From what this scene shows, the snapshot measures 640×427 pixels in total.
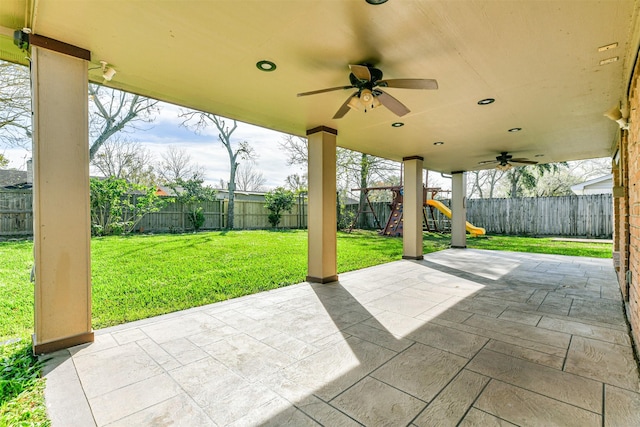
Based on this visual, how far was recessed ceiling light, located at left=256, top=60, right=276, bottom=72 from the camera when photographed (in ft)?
8.44

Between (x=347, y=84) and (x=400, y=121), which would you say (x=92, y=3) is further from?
(x=400, y=121)

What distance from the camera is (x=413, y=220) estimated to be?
22.1 feet

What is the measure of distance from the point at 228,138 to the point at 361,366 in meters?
14.2

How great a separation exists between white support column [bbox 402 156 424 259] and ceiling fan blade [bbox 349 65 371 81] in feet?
14.8

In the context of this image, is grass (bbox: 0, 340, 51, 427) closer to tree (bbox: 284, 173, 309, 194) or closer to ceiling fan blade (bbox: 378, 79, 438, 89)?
ceiling fan blade (bbox: 378, 79, 438, 89)

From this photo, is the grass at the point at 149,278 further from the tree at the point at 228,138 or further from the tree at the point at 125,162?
the tree at the point at 125,162

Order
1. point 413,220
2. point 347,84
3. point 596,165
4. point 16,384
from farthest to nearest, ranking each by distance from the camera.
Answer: point 596,165 < point 413,220 < point 347,84 < point 16,384

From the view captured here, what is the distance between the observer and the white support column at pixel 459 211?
8508 millimetres

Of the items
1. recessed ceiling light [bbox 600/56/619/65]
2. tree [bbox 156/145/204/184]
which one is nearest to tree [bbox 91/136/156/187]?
tree [bbox 156/145/204/184]

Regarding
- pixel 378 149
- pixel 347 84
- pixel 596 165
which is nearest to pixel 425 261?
pixel 378 149

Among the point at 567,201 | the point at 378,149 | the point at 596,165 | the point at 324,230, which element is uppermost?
the point at 596,165

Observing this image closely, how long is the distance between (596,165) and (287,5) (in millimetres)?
25489

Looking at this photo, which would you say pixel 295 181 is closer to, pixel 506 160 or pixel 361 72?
pixel 506 160

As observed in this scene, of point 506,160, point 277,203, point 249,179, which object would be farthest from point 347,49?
point 249,179
